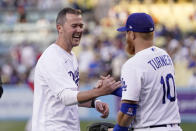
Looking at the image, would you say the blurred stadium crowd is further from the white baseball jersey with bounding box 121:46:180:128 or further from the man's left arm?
the white baseball jersey with bounding box 121:46:180:128

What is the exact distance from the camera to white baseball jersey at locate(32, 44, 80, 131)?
6.70 meters

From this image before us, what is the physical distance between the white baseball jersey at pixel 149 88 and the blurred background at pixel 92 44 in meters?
9.85

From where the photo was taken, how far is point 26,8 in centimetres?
2656

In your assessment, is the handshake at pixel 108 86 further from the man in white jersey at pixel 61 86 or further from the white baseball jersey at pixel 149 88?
the white baseball jersey at pixel 149 88

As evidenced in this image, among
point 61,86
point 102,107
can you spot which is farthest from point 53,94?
point 102,107

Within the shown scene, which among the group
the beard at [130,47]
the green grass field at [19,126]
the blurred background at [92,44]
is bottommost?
the green grass field at [19,126]

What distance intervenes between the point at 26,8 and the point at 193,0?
24.5 ft

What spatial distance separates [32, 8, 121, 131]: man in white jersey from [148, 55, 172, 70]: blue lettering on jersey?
30.4 inches

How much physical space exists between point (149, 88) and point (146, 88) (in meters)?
0.03

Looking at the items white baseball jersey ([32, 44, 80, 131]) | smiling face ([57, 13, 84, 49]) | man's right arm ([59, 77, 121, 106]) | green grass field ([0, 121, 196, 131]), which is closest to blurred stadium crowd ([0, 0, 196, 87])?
green grass field ([0, 121, 196, 131])

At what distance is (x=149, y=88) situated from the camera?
19.6 feet

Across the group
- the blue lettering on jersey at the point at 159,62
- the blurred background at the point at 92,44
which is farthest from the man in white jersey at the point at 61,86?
the blurred background at the point at 92,44

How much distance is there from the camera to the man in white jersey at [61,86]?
6.61m

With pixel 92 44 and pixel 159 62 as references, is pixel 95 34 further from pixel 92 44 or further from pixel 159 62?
pixel 159 62
